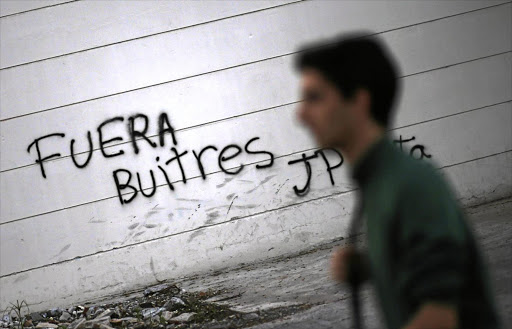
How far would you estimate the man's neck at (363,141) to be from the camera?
4.54ft

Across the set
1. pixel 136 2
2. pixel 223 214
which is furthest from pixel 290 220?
pixel 136 2

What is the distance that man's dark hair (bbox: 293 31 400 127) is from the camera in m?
1.36

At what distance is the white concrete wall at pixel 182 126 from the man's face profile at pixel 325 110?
494cm

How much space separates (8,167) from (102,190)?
0.82 metres

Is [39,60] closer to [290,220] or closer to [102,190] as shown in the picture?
[102,190]

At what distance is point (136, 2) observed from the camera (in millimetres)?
6285

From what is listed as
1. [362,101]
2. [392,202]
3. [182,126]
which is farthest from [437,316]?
[182,126]

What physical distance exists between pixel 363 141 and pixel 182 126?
16.4 ft

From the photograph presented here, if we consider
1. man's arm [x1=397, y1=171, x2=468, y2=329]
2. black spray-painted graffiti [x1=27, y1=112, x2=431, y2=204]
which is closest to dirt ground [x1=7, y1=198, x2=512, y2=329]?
black spray-painted graffiti [x1=27, y1=112, x2=431, y2=204]

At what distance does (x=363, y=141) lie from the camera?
4.56ft

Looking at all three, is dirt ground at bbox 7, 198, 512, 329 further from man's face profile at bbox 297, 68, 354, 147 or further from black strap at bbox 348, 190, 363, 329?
man's face profile at bbox 297, 68, 354, 147

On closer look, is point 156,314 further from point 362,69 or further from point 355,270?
point 362,69

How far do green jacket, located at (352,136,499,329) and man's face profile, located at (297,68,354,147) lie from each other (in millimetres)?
71

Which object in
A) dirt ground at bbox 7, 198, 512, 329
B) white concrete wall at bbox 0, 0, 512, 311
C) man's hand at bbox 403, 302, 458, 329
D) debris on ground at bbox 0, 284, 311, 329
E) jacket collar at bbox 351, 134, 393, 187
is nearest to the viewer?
man's hand at bbox 403, 302, 458, 329
